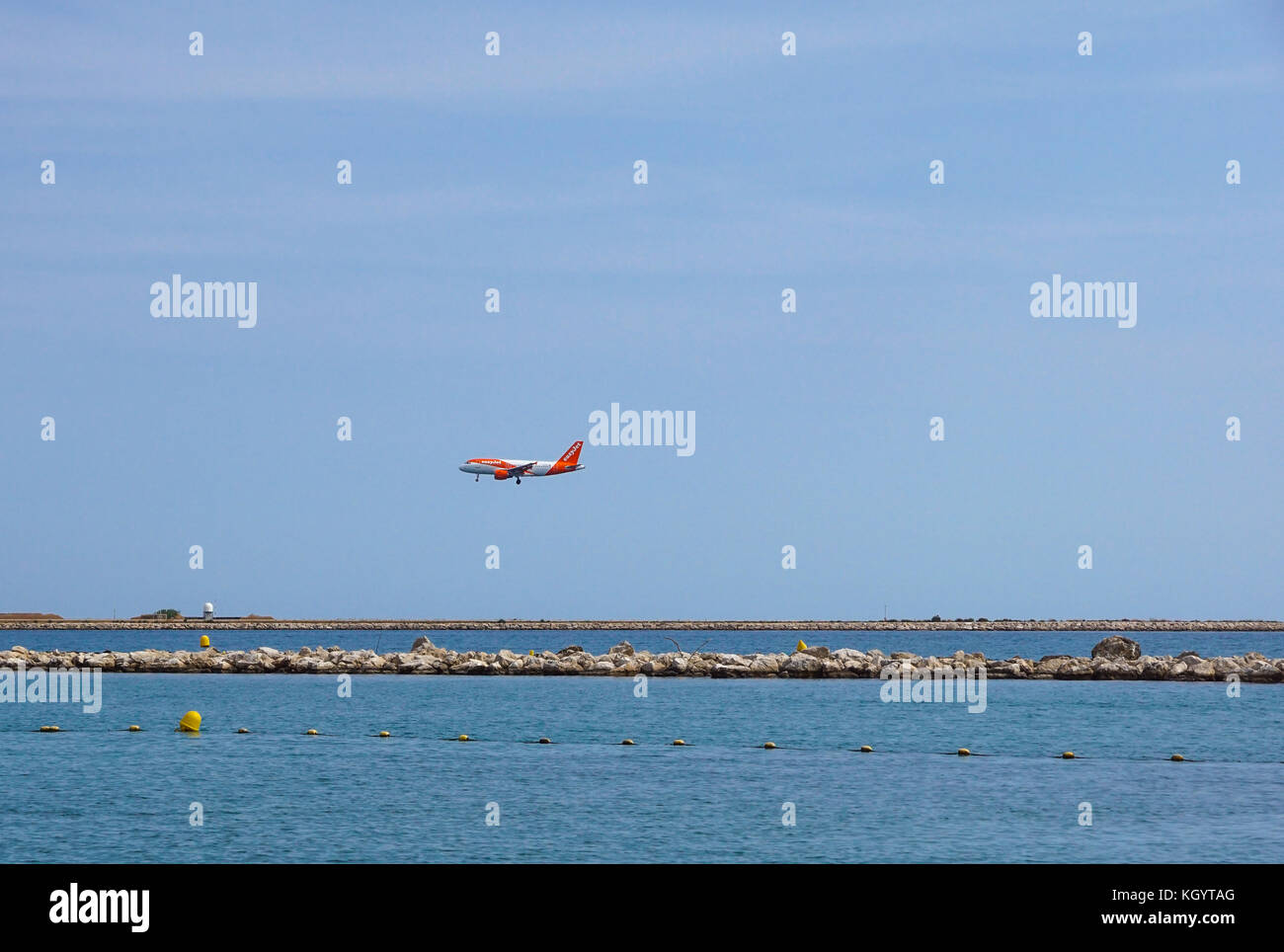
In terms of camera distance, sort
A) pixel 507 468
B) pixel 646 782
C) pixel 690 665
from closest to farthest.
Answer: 1. pixel 646 782
2. pixel 690 665
3. pixel 507 468

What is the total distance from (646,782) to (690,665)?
53.5 metres

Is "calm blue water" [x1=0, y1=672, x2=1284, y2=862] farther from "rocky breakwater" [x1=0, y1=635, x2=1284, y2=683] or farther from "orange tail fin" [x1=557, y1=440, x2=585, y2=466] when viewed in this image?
"orange tail fin" [x1=557, y1=440, x2=585, y2=466]

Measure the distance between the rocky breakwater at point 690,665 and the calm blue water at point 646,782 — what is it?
16.3 metres

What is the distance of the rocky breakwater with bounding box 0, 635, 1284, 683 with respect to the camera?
9000 centimetres

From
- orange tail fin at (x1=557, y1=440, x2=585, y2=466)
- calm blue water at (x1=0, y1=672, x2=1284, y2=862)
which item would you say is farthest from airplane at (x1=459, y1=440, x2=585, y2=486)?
calm blue water at (x1=0, y1=672, x2=1284, y2=862)

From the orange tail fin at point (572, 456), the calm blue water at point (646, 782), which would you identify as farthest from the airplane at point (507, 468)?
the calm blue water at point (646, 782)

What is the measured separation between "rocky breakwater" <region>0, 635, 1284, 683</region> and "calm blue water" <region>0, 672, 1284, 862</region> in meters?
16.3

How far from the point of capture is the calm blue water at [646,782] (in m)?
30.9

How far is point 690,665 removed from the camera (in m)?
94.3

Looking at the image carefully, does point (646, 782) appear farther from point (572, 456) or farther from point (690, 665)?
point (572, 456)

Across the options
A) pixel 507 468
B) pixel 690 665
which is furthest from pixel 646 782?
pixel 507 468

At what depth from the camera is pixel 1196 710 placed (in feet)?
225
